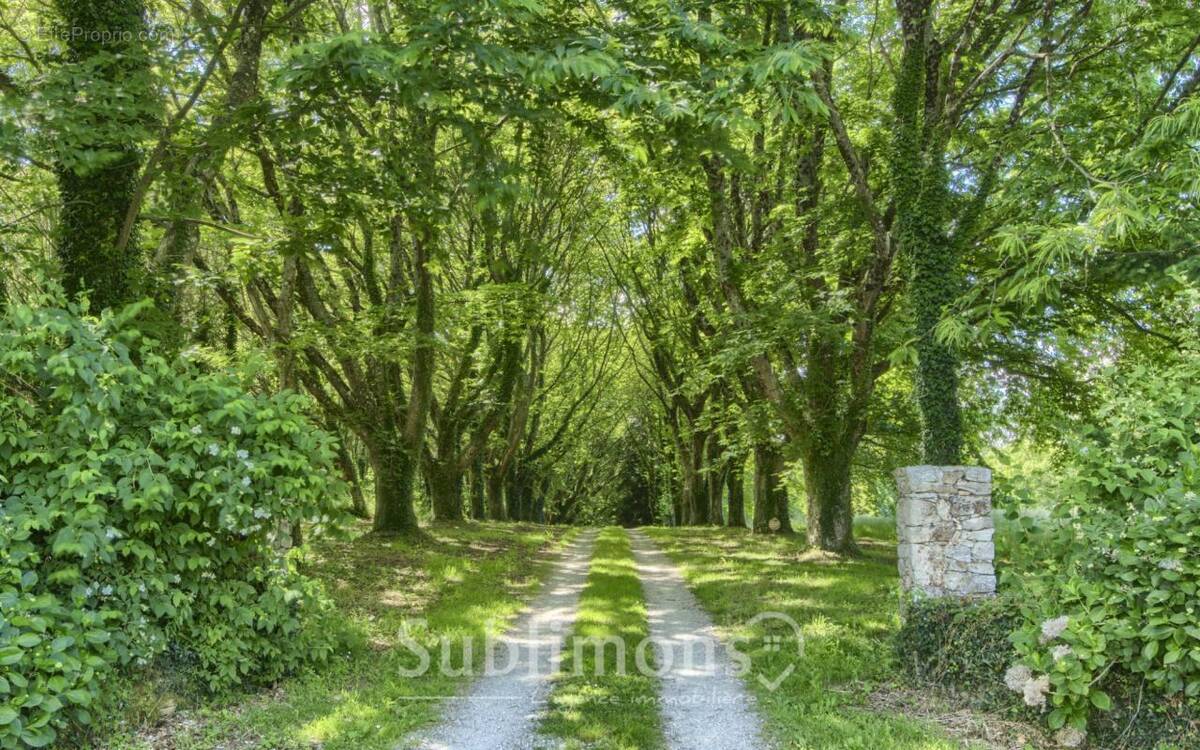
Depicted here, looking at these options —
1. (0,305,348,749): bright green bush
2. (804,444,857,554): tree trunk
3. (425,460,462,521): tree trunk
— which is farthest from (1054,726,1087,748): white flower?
(425,460,462,521): tree trunk

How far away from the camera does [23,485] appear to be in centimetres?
458

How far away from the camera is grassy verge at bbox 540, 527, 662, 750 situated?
504cm

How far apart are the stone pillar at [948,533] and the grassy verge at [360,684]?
4285mm

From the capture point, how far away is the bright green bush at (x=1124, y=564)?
14.0 ft

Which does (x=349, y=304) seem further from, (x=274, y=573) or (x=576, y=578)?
(x=274, y=573)

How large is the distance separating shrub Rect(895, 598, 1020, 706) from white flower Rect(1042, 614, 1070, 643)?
2.37ft

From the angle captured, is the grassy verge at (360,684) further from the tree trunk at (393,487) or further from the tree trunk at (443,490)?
the tree trunk at (443,490)

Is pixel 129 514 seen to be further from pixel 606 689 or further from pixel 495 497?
pixel 495 497

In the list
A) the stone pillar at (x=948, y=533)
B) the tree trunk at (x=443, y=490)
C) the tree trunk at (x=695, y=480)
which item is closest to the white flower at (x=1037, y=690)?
the stone pillar at (x=948, y=533)

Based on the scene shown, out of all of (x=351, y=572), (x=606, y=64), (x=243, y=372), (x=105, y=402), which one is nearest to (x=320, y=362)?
(x=351, y=572)

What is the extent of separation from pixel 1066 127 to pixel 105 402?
10.7m

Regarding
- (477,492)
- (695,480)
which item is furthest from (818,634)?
(477,492)

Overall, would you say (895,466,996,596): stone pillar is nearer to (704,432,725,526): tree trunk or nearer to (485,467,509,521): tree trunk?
(704,432,725,526): tree trunk

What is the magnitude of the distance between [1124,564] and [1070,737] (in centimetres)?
120
